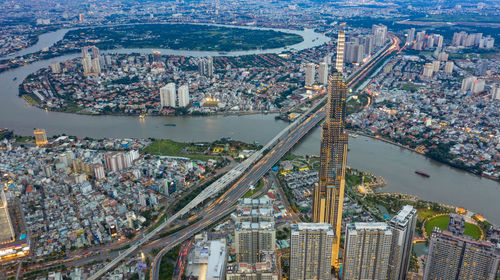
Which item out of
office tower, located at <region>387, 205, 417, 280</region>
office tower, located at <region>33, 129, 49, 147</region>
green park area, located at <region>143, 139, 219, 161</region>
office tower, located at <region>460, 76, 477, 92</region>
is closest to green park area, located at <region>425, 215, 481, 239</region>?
office tower, located at <region>387, 205, 417, 280</region>

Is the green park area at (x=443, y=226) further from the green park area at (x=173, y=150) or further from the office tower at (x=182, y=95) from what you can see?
the office tower at (x=182, y=95)

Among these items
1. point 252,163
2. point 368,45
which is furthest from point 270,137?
point 368,45

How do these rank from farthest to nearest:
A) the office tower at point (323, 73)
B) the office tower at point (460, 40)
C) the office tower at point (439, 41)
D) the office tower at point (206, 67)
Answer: the office tower at point (460, 40), the office tower at point (439, 41), the office tower at point (206, 67), the office tower at point (323, 73)

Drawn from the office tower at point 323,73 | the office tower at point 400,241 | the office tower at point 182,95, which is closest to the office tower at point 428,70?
the office tower at point 323,73

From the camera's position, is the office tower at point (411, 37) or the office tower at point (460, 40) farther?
the office tower at point (411, 37)

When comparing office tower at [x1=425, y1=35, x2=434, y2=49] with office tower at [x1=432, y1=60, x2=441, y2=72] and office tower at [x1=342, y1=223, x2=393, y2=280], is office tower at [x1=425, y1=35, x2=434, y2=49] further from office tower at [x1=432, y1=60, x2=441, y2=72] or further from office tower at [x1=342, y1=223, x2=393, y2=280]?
office tower at [x1=342, y1=223, x2=393, y2=280]

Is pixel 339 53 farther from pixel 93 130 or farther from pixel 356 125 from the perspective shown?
pixel 93 130
